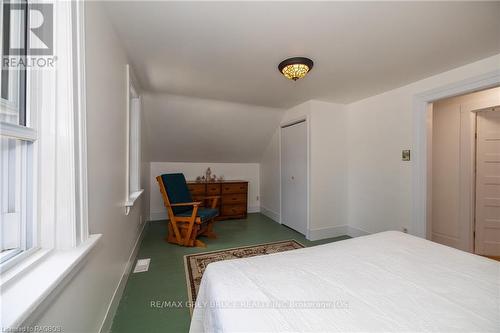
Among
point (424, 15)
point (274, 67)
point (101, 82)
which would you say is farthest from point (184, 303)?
point (424, 15)

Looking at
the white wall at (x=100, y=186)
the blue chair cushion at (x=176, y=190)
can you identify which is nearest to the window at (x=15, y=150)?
the white wall at (x=100, y=186)

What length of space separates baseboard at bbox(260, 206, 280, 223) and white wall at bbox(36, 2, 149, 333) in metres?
2.84

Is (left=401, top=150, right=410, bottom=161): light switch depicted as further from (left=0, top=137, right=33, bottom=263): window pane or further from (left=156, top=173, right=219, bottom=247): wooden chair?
(left=0, top=137, right=33, bottom=263): window pane

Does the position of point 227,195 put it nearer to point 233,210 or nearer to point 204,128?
point 233,210

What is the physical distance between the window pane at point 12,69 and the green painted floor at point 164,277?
147 cm

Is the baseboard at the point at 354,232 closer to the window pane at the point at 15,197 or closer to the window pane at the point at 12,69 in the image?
the window pane at the point at 15,197

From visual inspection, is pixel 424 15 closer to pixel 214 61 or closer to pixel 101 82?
pixel 214 61

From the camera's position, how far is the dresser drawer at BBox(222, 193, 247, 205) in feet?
13.8

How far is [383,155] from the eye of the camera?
279 cm

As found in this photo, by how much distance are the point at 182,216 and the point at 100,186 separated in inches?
66.3

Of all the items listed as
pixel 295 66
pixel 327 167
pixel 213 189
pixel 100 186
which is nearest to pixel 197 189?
Answer: pixel 213 189

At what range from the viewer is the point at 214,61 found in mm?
1946

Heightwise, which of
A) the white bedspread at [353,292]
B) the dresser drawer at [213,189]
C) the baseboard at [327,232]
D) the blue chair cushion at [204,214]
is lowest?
the baseboard at [327,232]

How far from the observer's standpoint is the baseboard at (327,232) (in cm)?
306
